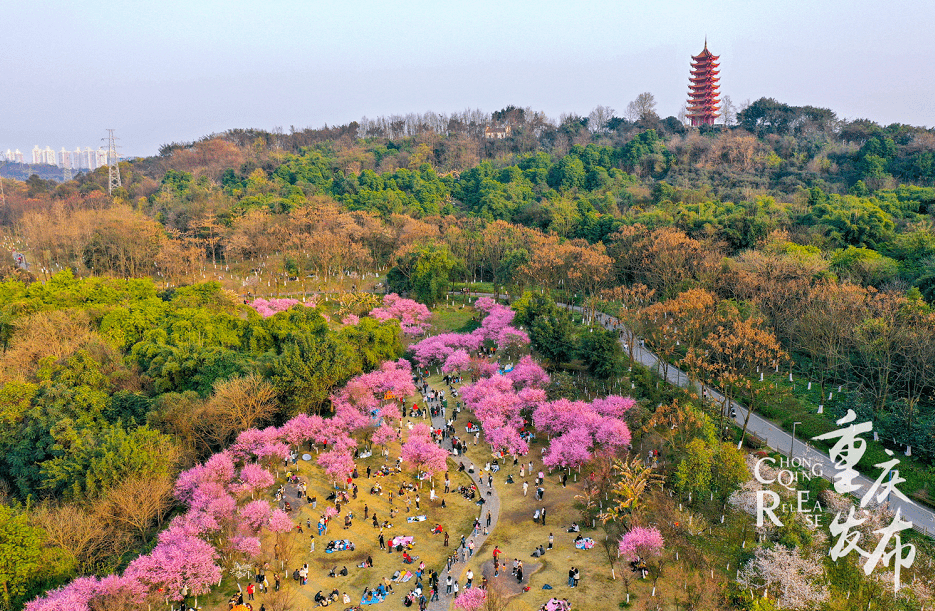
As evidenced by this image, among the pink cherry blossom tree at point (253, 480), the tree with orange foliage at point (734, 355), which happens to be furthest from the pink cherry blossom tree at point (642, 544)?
the pink cherry blossom tree at point (253, 480)

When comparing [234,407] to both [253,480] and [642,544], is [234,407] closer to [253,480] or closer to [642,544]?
[253,480]

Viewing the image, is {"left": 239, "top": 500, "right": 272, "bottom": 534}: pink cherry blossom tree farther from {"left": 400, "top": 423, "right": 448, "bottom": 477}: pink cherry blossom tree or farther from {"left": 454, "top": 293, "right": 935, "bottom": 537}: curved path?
{"left": 454, "top": 293, "right": 935, "bottom": 537}: curved path

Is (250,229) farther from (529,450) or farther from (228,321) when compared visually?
(529,450)

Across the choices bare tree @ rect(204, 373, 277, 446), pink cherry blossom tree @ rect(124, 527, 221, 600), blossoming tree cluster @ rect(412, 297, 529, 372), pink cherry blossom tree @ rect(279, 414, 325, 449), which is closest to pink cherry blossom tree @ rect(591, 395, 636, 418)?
blossoming tree cluster @ rect(412, 297, 529, 372)

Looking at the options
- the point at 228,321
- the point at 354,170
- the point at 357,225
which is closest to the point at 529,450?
the point at 228,321

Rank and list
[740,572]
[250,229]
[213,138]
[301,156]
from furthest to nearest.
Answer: [213,138], [301,156], [250,229], [740,572]

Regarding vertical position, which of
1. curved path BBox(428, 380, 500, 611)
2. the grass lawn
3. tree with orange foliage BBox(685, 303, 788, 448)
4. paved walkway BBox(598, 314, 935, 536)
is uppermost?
tree with orange foliage BBox(685, 303, 788, 448)

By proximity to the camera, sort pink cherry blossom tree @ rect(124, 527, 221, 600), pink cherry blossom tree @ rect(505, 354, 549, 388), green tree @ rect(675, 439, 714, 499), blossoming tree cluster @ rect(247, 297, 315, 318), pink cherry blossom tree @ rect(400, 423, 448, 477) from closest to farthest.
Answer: pink cherry blossom tree @ rect(124, 527, 221, 600) < green tree @ rect(675, 439, 714, 499) < pink cherry blossom tree @ rect(400, 423, 448, 477) < pink cherry blossom tree @ rect(505, 354, 549, 388) < blossoming tree cluster @ rect(247, 297, 315, 318)

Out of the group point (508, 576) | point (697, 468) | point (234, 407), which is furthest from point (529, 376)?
point (234, 407)
